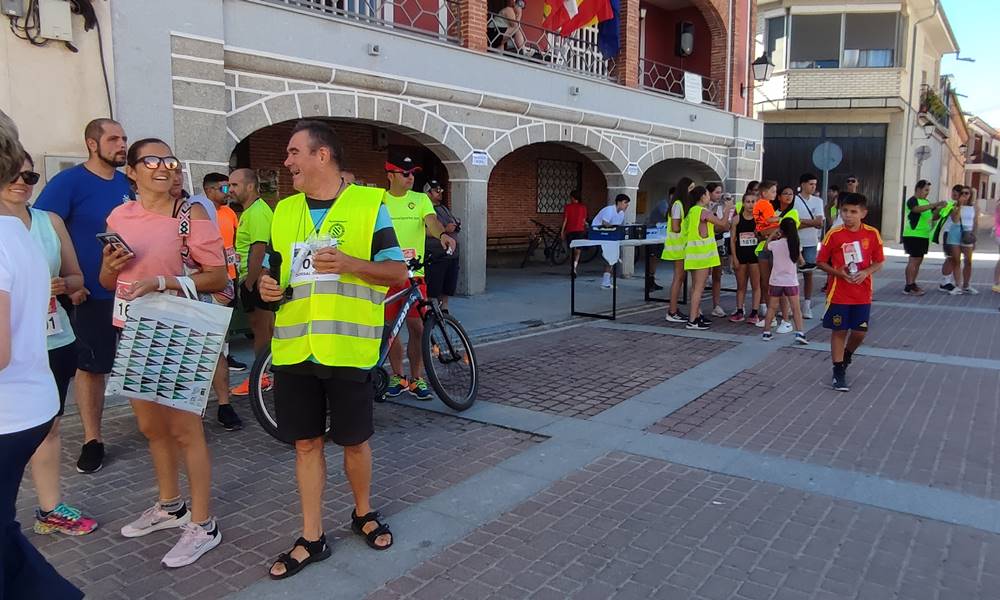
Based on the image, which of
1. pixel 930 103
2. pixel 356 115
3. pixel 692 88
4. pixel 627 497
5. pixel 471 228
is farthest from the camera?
pixel 930 103

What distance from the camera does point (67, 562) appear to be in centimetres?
321

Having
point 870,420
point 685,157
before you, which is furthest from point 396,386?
point 685,157

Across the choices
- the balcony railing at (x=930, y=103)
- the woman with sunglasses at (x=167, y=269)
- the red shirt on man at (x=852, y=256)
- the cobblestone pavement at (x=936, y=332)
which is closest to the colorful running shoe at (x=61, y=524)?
the woman with sunglasses at (x=167, y=269)

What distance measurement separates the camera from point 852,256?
6.02 metres

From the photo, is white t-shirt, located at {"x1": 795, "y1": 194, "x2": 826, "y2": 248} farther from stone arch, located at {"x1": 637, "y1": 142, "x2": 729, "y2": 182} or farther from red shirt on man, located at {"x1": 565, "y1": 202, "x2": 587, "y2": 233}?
red shirt on man, located at {"x1": 565, "y1": 202, "x2": 587, "y2": 233}

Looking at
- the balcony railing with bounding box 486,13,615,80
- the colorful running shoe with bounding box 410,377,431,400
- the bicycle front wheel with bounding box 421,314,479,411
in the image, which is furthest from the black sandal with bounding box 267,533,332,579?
the balcony railing with bounding box 486,13,615,80

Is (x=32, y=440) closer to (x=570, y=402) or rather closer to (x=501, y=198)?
(x=570, y=402)

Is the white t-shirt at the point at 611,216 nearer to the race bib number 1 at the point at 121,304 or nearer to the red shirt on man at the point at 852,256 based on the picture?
the red shirt on man at the point at 852,256

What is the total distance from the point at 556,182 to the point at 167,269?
1552cm

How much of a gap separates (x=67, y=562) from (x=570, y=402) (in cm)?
357

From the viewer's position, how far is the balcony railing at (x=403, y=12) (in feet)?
30.6

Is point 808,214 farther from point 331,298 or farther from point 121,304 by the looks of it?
point 121,304

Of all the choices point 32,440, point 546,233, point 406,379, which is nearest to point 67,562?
point 32,440

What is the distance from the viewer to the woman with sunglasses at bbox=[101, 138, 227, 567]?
10.6ft
